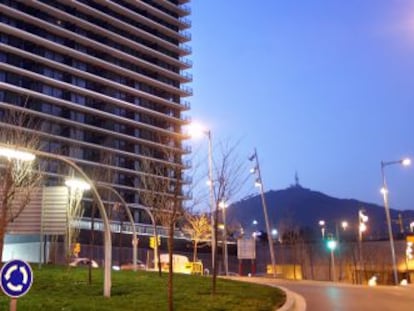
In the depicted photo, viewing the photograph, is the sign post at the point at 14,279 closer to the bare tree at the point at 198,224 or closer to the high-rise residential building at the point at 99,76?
the bare tree at the point at 198,224

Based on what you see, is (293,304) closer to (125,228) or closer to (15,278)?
(15,278)

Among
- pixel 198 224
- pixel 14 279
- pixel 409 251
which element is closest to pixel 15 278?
pixel 14 279

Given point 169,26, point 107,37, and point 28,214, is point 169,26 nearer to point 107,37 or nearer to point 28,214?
point 107,37

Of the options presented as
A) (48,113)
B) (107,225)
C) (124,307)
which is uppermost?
(48,113)

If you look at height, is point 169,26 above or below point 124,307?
above

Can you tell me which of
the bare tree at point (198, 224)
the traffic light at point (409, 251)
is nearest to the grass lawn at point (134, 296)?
the traffic light at point (409, 251)

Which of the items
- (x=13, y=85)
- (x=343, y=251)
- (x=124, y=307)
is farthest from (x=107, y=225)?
(x=13, y=85)

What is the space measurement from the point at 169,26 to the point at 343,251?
250 ft

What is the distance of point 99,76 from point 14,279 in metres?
103

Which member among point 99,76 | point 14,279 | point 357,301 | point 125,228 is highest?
point 99,76

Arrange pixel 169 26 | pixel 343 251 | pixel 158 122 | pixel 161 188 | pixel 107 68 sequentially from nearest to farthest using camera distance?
pixel 161 188 < pixel 343 251 < pixel 107 68 < pixel 158 122 < pixel 169 26

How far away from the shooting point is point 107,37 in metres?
114

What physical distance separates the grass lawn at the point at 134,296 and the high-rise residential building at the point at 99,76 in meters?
65.1

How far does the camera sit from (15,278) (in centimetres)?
1007
